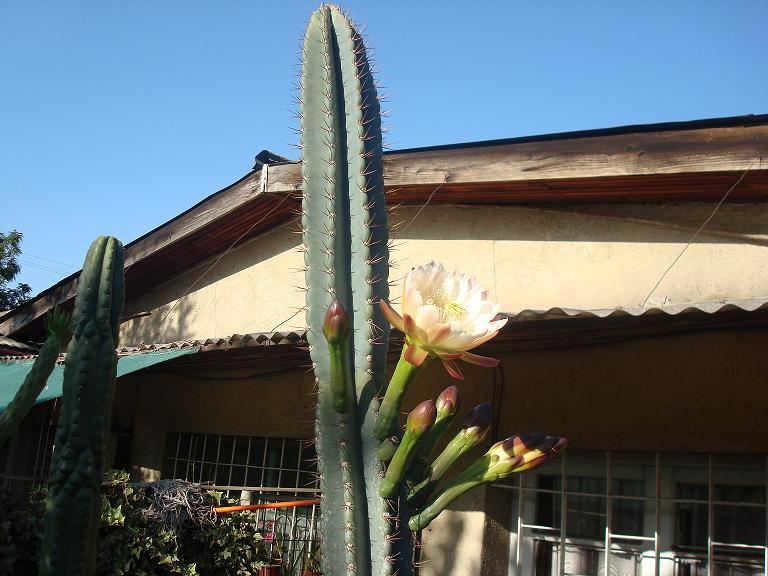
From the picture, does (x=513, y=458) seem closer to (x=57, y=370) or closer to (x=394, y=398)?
(x=394, y=398)

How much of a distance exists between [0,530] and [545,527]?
3405 mm

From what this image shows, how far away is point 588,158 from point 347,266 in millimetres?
3263

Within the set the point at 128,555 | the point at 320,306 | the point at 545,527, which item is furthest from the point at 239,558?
the point at 320,306

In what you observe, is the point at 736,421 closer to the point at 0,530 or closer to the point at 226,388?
the point at 0,530

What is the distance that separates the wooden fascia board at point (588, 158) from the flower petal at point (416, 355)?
11.6 ft

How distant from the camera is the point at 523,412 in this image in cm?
570

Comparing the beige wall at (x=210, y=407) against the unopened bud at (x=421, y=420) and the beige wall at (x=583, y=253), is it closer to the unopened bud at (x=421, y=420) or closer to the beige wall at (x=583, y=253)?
the beige wall at (x=583, y=253)

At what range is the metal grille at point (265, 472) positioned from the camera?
652 cm

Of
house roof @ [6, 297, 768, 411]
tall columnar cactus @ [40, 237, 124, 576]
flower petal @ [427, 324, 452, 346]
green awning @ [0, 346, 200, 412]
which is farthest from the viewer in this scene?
green awning @ [0, 346, 200, 412]

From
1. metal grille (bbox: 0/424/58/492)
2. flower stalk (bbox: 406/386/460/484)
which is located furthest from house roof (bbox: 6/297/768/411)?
metal grille (bbox: 0/424/58/492)

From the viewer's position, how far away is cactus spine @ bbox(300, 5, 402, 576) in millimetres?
2287

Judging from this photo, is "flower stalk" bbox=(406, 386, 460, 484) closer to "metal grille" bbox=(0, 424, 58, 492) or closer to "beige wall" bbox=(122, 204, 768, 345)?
"beige wall" bbox=(122, 204, 768, 345)

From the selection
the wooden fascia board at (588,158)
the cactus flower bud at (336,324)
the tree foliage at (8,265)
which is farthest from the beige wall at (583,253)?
the tree foliage at (8,265)

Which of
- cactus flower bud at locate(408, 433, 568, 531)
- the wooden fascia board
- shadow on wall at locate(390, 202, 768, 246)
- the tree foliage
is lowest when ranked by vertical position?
cactus flower bud at locate(408, 433, 568, 531)
